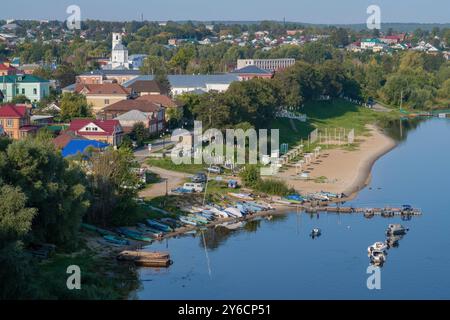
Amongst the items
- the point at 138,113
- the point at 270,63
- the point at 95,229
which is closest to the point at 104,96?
the point at 138,113

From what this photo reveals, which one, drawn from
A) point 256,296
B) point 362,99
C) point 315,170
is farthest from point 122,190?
point 362,99

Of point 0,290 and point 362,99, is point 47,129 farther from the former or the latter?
point 362,99

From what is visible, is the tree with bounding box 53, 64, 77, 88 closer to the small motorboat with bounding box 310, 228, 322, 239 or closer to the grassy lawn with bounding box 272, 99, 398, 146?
the grassy lawn with bounding box 272, 99, 398, 146

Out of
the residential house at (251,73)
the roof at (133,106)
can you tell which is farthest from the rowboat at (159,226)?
the residential house at (251,73)

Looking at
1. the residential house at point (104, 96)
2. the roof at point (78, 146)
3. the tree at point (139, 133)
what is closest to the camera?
the roof at point (78, 146)

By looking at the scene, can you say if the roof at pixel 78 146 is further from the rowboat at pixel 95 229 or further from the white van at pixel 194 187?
the rowboat at pixel 95 229

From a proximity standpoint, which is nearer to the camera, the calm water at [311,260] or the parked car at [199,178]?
the calm water at [311,260]

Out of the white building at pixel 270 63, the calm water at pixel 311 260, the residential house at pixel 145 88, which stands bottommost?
the calm water at pixel 311 260
